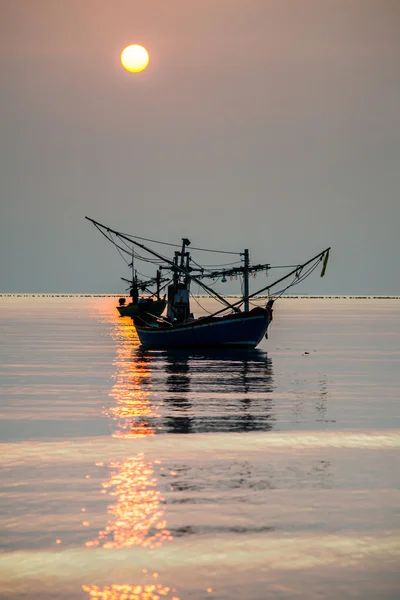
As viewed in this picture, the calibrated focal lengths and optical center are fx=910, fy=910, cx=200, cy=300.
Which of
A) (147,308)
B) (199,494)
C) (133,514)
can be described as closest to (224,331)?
(199,494)

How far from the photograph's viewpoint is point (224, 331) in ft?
211

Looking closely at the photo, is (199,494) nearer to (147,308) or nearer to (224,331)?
(224,331)

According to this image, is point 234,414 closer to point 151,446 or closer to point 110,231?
point 151,446

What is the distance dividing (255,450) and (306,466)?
2.15 metres

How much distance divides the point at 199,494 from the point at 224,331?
4778cm

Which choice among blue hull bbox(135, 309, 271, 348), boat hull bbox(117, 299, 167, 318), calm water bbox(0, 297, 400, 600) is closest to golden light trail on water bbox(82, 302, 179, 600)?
calm water bbox(0, 297, 400, 600)

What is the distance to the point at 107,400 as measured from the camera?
108ft

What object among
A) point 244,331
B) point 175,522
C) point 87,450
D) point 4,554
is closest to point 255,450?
point 87,450

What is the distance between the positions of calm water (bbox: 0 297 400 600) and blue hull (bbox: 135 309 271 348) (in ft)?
87.4

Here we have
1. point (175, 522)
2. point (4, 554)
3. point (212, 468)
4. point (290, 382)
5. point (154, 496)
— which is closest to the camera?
point (4, 554)

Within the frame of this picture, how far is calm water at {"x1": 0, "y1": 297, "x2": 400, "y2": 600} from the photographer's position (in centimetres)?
1181

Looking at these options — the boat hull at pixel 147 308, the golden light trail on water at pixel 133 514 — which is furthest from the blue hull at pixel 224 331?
the boat hull at pixel 147 308

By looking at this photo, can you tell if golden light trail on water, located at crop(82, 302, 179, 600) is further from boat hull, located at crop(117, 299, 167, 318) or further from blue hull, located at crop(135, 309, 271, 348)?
boat hull, located at crop(117, 299, 167, 318)

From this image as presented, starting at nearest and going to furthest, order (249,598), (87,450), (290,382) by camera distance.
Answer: (249,598) → (87,450) → (290,382)
